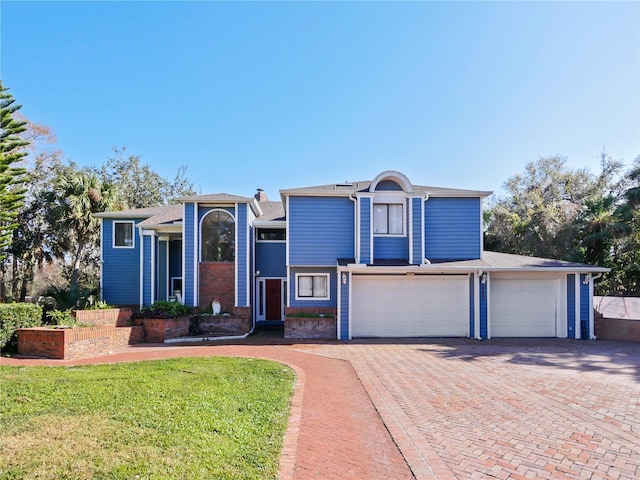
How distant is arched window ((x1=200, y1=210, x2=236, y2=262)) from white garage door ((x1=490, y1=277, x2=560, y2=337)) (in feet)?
33.7

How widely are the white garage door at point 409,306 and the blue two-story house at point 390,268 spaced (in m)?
0.04

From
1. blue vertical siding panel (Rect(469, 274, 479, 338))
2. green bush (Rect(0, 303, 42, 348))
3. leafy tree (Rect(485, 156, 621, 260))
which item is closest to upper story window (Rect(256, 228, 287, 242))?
blue vertical siding panel (Rect(469, 274, 479, 338))

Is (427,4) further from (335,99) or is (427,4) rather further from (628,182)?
(628,182)

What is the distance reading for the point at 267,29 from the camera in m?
11.1

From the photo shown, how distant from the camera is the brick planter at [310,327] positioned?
1362 cm

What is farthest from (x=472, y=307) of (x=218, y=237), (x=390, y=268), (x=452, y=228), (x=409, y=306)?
(x=218, y=237)

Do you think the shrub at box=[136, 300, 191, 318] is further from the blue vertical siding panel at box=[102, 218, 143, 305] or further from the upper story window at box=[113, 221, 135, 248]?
the upper story window at box=[113, 221, 135, 248]

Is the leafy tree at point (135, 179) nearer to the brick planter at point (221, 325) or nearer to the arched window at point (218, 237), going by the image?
the arched window at point (218, 237)

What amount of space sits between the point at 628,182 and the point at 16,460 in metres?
31.8

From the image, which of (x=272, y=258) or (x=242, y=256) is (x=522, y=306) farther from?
(x=242, y=256)

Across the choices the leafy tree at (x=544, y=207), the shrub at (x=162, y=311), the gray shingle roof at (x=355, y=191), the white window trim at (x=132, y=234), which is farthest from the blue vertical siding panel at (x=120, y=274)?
the leafy tree at (x=544, y=207)

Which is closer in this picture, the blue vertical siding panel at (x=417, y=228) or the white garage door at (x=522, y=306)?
the white garage door at (x=522, y=306)

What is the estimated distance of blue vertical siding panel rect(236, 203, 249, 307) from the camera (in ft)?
48.2

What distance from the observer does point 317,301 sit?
47.9ft
